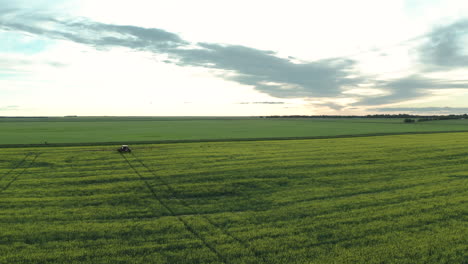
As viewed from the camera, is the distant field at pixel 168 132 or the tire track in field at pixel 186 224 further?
the distant field at pixel 168 132

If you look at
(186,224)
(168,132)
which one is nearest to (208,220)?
(186,224)

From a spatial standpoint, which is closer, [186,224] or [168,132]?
[186,224]

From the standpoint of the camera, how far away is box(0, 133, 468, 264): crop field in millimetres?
12117

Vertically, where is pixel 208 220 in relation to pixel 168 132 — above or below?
below

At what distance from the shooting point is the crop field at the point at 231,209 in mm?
12117

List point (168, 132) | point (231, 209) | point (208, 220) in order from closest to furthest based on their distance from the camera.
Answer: point (208, 220) < point (231, 209) < point (168, 132)

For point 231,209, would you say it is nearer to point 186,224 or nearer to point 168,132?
point 186,224

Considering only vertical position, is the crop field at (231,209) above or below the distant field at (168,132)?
below

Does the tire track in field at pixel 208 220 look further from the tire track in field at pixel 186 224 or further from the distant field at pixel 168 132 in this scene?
the distant field at pixel 168 132

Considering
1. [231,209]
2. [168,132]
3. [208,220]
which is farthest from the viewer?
[168,132]

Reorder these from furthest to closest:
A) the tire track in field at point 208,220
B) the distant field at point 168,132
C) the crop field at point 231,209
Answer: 1. the distant field at point 168,132
2. the tire track in field at point 208,220
3. the crop field at point 231,209

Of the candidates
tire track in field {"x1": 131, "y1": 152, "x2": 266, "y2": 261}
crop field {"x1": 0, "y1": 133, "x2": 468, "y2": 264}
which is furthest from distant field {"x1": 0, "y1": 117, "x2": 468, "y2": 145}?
tire track in field {"x1": 131, "y1": 152, "x2": 266, "y2": 261}

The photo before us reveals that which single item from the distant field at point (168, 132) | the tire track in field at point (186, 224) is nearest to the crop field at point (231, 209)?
the tire track in field at point (186, 224)

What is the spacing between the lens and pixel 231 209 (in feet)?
57.5
